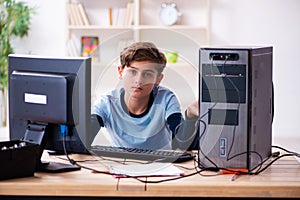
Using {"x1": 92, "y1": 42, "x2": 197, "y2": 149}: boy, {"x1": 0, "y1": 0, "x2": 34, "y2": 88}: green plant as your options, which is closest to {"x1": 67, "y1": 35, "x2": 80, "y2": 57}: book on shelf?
{"x1": 0, "y1": 0, "x2": 34, "y2": 88}: green plant

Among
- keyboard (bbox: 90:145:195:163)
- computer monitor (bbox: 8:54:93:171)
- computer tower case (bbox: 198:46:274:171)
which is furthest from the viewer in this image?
keyboard (bbox: 90:145:195:163)

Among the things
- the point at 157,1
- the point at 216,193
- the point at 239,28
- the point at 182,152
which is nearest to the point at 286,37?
the point at 239,28

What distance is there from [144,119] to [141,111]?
0.13 feet

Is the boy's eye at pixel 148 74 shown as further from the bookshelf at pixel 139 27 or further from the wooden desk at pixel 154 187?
the bookshelf at pixel 139 27

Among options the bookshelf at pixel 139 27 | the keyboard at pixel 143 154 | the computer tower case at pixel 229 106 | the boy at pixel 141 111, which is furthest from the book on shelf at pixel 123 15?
the computer tower case at pixel 229 106

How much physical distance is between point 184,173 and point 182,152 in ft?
1.10

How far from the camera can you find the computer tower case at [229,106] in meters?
2.30

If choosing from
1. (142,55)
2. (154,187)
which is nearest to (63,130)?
(142,55)

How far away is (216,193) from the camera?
2.13m

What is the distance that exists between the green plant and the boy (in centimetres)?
267

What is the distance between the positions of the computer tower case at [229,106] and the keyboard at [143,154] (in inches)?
6.6

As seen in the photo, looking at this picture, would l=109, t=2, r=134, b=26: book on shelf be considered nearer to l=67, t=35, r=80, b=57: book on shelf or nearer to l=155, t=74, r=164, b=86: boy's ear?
l=67, t=35, r=80, b=57: book on shelf

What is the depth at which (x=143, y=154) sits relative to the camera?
2547 millimetres

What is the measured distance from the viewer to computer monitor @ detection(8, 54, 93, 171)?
241 centimetres
